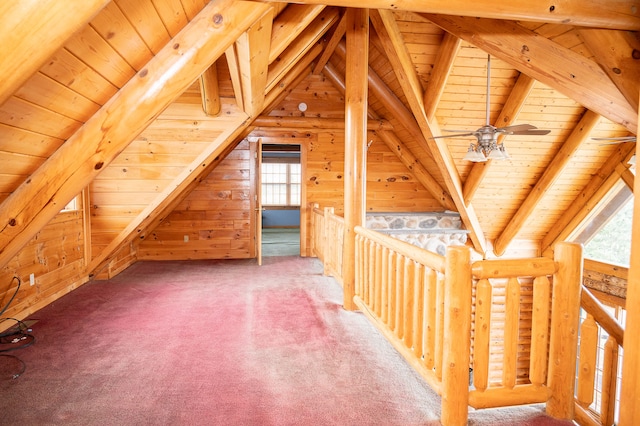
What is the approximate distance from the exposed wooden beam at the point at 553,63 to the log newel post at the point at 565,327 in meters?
1.15

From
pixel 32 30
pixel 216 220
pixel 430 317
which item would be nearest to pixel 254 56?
pixel 32 30

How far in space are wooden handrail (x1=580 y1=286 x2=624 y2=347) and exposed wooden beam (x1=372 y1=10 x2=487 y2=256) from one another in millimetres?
2697

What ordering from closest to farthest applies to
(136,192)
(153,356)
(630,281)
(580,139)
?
(630,281) < (153,356) < (136,192) < (580,139)

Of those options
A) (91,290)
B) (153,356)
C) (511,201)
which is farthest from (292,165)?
(153,356)

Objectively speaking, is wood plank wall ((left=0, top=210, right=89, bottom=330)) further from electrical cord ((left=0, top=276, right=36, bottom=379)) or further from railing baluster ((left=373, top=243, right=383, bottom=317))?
railing baluster ((left=373, top=243, right=383, bottom=317))

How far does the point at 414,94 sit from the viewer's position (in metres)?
4.29

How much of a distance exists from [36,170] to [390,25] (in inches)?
128

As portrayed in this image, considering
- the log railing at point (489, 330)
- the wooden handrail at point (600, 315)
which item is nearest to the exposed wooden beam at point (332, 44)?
the log railing at point (489, 330)

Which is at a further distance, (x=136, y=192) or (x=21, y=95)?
(x=136, y=192)

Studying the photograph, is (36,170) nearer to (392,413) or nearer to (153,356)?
(153,356)

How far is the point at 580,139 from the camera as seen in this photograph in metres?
4.59

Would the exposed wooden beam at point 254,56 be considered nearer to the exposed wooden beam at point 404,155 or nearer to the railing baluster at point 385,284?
the railing baluster at point 385,284

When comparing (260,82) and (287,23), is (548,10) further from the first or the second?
(260,82)

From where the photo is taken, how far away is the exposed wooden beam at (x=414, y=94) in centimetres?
382
